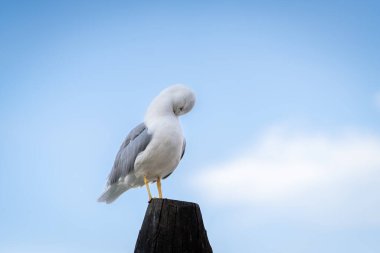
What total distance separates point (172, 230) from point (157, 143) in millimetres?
2859

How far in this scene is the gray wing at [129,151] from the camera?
6926mm

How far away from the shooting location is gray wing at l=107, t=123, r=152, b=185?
693 cm

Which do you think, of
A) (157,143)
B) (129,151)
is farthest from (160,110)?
(129,151)

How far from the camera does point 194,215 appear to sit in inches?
160

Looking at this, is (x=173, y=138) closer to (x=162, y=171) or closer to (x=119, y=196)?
(x=162, y=171)

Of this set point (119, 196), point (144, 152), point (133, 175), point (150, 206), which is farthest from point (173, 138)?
point (150, 206)

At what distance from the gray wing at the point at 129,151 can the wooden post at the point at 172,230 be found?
2.81m

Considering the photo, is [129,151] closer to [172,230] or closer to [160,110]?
[160,110]

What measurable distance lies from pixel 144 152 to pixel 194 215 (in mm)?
2893

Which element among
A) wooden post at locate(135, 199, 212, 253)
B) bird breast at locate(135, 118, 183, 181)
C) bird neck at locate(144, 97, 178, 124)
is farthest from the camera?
bird neck at locate(144, 97, 178, 124)

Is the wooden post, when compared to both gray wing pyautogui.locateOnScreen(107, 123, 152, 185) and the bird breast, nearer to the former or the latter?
the bird breast

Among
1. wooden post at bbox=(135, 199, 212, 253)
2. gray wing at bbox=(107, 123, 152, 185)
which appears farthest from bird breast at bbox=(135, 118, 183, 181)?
wooden post at bbox=(135, 199, 212, 253)

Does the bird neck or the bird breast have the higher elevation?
the bird neck

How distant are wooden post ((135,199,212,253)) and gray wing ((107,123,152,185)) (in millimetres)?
2815
